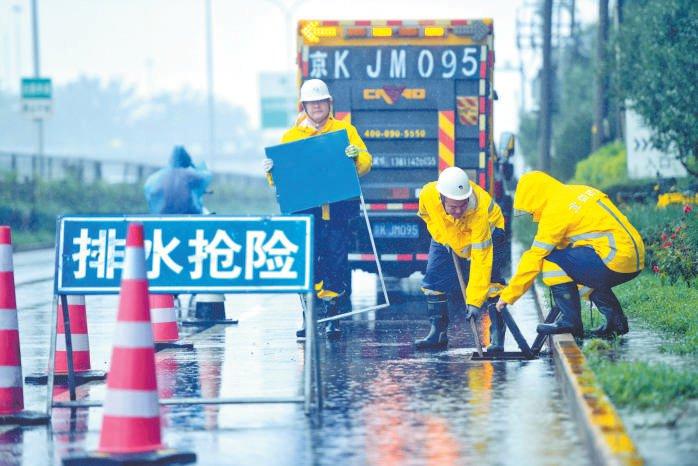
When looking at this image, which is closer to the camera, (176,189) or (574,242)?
(574,242)

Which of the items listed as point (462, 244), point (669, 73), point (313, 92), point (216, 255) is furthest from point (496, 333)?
point (669, 73)

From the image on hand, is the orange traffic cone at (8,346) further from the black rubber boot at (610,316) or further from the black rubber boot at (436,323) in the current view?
the black rubber boot at (610,316)

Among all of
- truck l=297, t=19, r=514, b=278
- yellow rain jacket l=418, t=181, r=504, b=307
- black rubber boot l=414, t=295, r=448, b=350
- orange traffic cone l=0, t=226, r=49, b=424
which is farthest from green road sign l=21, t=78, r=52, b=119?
orange traffic cone l=0, t=226, r=49, b=424

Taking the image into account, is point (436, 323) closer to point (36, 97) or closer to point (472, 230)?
point (472, 230)

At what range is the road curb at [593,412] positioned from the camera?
23.1ft

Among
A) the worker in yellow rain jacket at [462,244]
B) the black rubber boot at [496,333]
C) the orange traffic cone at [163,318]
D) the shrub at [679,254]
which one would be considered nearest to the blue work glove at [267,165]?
the worker in yellow rain jacket at [462,244]

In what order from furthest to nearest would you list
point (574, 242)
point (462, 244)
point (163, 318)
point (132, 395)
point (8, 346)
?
point (163, 318), point (462, 244), point (574, 242), point (8, 346), point (132, 395)

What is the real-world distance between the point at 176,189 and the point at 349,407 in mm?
6864

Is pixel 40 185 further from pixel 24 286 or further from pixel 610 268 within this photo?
pixel 610 268

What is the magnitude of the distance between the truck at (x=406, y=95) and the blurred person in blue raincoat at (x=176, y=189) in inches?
87.3

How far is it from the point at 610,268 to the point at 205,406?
3.23m

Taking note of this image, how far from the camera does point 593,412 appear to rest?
8.06 metres

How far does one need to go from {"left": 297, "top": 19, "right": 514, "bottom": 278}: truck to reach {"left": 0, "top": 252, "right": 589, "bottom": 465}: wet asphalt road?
3626 millimetres

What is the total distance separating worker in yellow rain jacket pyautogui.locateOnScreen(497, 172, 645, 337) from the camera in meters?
11.3
